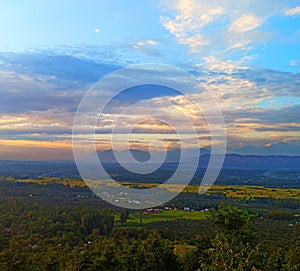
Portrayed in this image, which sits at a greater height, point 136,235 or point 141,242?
Answer: point 141,242

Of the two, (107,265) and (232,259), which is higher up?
(232,259)

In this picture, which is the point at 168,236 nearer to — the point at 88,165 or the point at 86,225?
the point at 86,225

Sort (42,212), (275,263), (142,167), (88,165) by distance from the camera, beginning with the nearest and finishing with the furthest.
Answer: (88,165) < (275,263) < (142,167) < (42,212)

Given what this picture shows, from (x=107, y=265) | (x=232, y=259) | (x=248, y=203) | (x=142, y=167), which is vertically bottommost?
(x=248, y=203)

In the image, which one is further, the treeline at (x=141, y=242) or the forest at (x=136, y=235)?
the forest at (x=136, y=235)

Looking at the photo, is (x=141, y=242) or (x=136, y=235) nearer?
(x=141, y=242)

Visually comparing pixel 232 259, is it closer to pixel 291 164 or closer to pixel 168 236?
pixel 168 236

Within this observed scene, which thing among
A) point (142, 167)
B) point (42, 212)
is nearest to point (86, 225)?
point (42, 212)

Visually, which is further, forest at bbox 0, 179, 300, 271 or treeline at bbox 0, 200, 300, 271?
forest at bbox 0, 179, 300, 271

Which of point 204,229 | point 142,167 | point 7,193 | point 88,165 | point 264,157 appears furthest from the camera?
point 264,157

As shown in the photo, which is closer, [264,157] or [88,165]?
[88,165]
